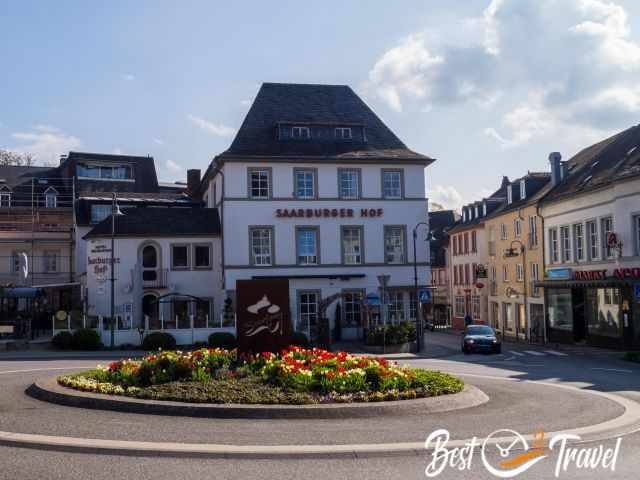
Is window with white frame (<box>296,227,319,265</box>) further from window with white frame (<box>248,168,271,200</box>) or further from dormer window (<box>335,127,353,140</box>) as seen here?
dormer window (<box>335,127,353,140</box>)

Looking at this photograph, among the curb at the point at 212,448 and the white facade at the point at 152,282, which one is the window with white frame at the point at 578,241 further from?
the curb at the point at 212,448

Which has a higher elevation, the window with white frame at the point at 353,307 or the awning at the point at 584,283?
the awning at the point at 584,283

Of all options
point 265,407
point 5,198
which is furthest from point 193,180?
point 265,407

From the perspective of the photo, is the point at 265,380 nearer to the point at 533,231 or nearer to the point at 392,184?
the point at 392,184

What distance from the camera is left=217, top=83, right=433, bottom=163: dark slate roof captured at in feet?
140

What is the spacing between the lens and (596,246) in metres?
40.2

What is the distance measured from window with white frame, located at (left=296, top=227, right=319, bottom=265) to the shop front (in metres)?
14.0

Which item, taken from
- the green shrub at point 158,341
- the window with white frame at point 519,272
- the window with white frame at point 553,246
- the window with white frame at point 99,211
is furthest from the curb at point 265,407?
the window with white frame at point 519,272

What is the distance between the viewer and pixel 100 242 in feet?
136

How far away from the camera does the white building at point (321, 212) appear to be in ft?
136

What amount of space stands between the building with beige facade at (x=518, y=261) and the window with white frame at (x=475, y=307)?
3354 mm

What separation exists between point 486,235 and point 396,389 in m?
46.7

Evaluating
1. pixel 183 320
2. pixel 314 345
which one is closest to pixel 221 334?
pixel 183 320

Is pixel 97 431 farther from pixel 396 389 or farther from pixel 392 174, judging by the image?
pixel 392 174
